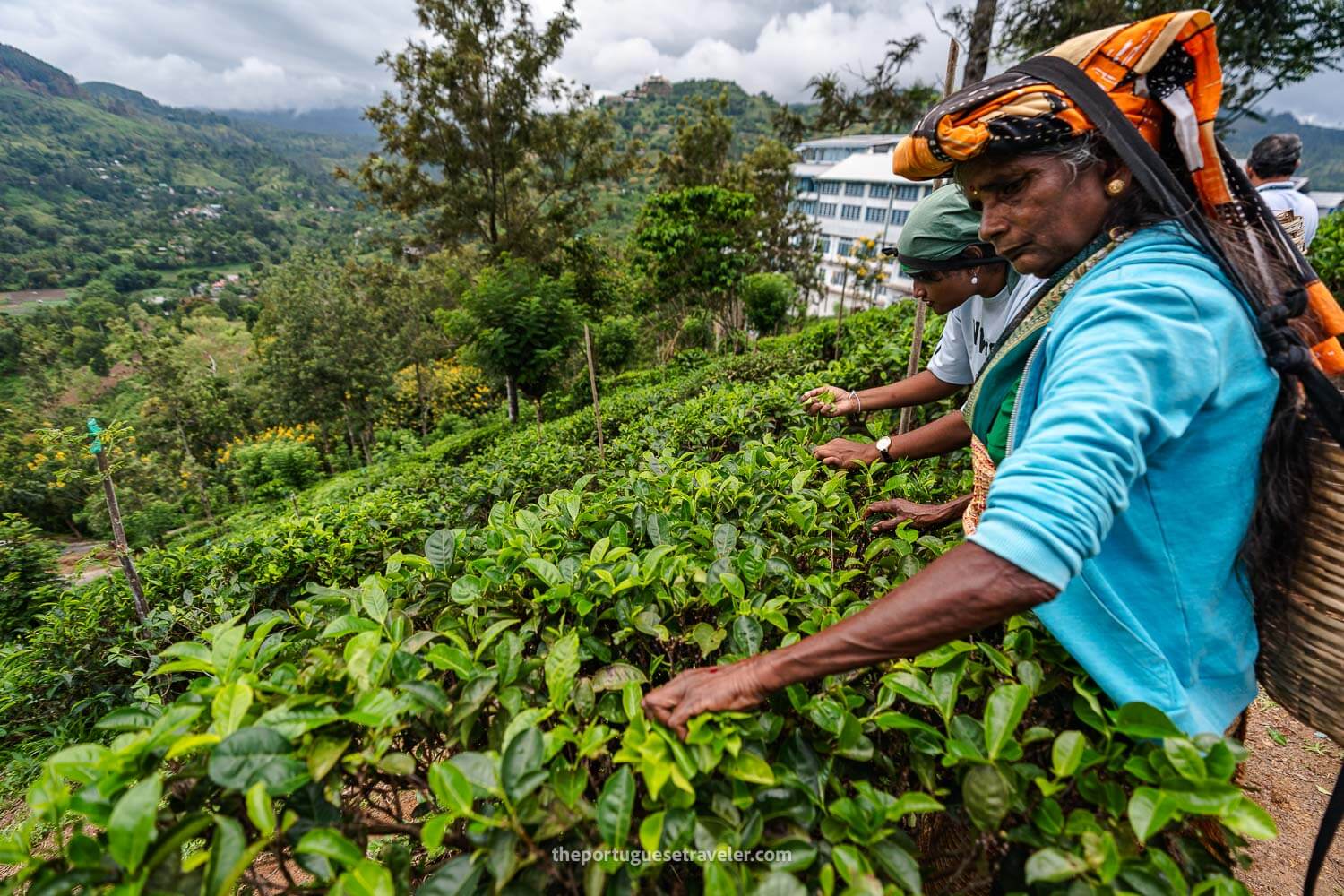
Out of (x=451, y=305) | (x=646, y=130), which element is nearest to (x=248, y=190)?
(x=646, y=130)

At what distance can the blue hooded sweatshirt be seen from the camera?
85 cm

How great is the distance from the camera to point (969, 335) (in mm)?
2357

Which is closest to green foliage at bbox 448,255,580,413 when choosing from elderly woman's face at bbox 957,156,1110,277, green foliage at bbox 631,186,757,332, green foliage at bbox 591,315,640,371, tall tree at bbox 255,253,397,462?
green foliage at bbox 631,186,757,332

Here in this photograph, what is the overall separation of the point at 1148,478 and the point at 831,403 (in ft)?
5.11

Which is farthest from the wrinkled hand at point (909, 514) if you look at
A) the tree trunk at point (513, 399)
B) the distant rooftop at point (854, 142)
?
the distant rooftop at point (854, 142)

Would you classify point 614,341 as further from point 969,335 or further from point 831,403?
point 969,335

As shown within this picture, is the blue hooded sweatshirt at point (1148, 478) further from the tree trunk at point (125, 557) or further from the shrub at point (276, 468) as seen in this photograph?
the shrub at point (276, 468)

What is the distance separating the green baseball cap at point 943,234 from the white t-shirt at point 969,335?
17 centimetres

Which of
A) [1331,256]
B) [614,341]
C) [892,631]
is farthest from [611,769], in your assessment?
[614,341]

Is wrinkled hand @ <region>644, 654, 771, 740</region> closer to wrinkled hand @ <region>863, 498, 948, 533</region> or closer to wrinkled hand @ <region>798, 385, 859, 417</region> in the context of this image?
wrinkled hand @ <region>863, 498, 948, 533</region>

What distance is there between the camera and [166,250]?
76.2m

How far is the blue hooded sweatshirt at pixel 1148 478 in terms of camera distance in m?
0.85

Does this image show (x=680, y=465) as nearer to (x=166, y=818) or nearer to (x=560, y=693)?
(x=560, y=693)

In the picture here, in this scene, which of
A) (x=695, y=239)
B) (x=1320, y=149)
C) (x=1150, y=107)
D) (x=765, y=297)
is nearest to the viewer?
(x=1150, y=107)
